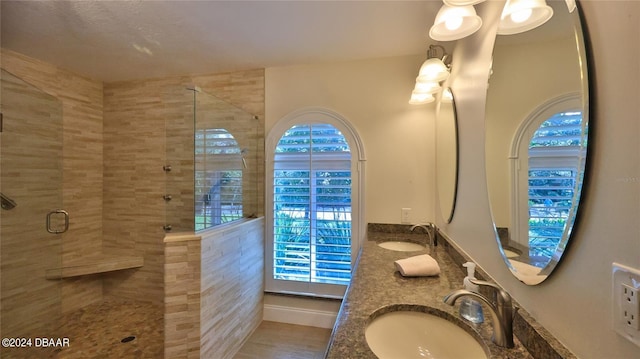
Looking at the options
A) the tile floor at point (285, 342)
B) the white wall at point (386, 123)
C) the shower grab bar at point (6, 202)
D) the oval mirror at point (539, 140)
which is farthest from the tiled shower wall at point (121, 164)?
the oval mirror at point (539, 140)

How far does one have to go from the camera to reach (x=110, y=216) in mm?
2873

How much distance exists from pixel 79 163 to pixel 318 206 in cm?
269

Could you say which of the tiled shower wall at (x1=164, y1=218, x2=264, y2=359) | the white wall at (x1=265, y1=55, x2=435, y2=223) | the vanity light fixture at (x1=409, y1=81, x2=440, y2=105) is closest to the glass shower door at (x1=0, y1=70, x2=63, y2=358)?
the tiled shower wall at (x1=164, y1=218, x2=264, y2=359)

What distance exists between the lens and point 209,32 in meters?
1.95

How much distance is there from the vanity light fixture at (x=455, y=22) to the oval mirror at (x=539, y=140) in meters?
0.17

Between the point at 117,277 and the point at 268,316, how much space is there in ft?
6.04

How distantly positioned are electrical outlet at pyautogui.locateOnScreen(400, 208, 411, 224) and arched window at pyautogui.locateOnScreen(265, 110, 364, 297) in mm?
406

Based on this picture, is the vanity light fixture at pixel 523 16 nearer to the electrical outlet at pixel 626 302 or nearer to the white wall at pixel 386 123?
the electrical outlet at pixel 626 302

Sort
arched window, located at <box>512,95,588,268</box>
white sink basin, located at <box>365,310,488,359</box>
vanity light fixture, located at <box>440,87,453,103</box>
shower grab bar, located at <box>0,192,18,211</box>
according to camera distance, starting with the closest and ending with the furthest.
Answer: arched window, located at <box>512,95,588,268</box>
white sink basin, located at <box>365,310,488,359</box>
vanity light fixture, located at <box>440,87,453,103</box>
shower grab bar, located at <box>0,192,18,211</box>

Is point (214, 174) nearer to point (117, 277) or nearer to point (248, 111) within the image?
point (248, 111)

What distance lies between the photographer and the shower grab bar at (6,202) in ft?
6.18

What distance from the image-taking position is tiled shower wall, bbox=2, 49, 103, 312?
250 cm

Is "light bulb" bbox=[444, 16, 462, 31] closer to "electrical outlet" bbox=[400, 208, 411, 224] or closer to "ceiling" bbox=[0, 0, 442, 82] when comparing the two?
"ceiling" bbox=[0, 0, 442, 82]

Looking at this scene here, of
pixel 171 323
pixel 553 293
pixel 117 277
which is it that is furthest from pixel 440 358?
pixel 117 277
